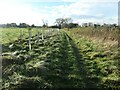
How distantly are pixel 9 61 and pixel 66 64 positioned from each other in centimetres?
288

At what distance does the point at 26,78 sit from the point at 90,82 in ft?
8.05

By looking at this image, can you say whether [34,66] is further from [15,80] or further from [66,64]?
[66,64]

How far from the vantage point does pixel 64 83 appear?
954cm

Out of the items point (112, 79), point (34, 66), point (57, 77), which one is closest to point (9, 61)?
point (34, 66)

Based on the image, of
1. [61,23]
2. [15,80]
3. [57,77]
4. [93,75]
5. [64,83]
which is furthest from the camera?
[61,23]

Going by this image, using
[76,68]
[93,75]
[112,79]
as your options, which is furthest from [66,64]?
[112,79]

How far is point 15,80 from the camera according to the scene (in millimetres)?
8820

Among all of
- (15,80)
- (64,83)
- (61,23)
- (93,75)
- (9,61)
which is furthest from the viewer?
(61,23)

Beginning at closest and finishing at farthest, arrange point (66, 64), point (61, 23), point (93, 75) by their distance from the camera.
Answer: point (93, 75), point (66, 64), point (61, 23)

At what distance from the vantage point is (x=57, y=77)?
10203 millimetres

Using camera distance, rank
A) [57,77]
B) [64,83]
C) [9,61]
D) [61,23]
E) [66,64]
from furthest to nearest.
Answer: [61,23]
[66,64]
[9,61]
[57,77]
[64,83]

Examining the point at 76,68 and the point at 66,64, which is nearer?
the point at 76,68

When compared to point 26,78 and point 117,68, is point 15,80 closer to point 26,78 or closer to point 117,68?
point 26,78

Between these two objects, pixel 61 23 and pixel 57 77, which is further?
pixel 61 23
